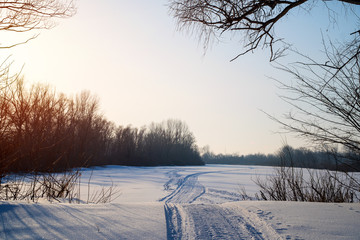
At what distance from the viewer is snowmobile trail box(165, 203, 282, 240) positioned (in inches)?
86.1

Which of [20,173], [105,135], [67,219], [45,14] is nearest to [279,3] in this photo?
[45,14]

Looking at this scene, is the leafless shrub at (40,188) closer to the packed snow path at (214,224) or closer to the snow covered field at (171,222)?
the snow covered field at (171,222)

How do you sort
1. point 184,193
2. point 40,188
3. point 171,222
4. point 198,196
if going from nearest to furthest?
point 171,222
point 40,188
point 198,196
point 184,193

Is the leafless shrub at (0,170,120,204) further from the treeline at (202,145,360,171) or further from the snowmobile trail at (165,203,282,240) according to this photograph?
the treeline at (202,145,360,171)

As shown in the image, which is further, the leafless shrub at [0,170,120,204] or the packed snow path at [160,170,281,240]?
the leafless shrub at [0,170,120,204]

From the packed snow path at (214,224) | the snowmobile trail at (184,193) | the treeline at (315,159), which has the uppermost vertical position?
the treeline at (315,159)

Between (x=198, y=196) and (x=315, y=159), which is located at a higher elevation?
(x=315, y=159)

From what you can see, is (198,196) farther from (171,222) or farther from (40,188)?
(171,222)

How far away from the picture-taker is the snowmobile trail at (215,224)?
2188 millimetres

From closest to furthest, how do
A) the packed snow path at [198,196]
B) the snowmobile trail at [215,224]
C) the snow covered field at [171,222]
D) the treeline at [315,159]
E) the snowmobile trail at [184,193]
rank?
the snow covered field at [171,222] < the snowmobile trail at [215,224] < the treeline at [315,159] < the packed snow path at [198,196] < the snowmobile trail at [184,193]

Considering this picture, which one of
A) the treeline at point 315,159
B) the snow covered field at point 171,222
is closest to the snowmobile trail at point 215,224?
the snow covered field at point 171,222

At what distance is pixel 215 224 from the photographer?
249 centimetres

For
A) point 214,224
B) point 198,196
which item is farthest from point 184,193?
point 214,224

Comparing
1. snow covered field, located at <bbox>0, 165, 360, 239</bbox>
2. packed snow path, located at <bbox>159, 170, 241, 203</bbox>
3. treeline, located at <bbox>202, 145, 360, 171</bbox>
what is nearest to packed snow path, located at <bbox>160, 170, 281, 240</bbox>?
snow covered field, located at <bbox>0, 165, 360, 239</bbox>
